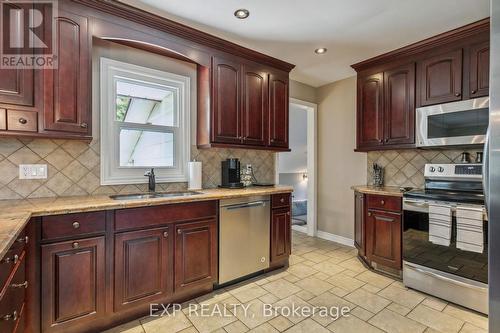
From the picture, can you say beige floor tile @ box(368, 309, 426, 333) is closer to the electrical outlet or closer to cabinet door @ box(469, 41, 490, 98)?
cabinet door @ box(469, 41, 490, 98)

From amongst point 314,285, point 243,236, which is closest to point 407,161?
point 314,285

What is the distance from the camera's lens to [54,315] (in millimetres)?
1649

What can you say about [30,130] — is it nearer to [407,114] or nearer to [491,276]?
[491,276]

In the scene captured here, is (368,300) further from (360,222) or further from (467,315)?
(360,222)

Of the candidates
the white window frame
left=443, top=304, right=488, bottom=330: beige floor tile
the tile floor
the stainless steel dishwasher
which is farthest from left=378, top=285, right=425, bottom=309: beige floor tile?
the white window frame

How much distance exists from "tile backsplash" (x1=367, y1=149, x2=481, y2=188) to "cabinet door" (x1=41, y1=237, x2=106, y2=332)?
3358mm

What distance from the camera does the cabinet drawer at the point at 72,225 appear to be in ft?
5.31

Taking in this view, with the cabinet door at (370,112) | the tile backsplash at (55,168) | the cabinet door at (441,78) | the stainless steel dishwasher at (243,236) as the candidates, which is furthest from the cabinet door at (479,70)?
the tile backsplash at (55,168)

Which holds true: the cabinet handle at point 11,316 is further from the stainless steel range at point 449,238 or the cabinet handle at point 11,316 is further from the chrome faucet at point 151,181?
the stainless steel range at point 449,238

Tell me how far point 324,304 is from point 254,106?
85.3 inches

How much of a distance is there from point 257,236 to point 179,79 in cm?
188

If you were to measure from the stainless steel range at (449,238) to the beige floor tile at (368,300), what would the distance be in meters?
0.44

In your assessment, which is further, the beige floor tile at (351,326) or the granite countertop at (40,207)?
the beige floor tile at (351,326)

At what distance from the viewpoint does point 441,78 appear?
2660 mm
